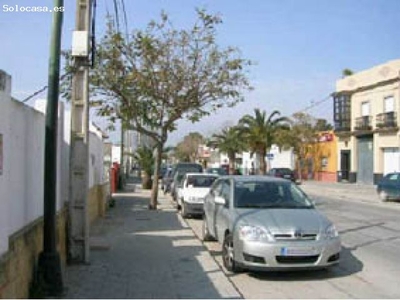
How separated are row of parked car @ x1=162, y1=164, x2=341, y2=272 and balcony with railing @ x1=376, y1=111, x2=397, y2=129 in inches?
1459

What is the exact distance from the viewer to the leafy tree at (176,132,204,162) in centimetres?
11325

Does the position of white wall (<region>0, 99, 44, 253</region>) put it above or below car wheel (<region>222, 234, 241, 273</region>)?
above

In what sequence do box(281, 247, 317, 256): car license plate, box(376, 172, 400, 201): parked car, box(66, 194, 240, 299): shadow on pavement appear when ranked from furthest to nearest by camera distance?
box(376, 172, 400, 201): parked car, box(281, 247, 317, 256): car license plate, box(66, 194, 240, 299): shadow on pavement

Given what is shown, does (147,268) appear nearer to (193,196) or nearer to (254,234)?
(254,234)

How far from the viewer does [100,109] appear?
76.8 ft

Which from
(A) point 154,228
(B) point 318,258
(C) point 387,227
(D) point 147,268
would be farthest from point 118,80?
(B) point 318,258

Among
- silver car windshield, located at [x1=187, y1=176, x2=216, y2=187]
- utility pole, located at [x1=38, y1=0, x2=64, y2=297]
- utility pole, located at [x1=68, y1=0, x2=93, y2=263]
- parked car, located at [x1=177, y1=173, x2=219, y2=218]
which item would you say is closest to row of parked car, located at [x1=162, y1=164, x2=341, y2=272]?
utility pole, located at [x1=68, y1=0, x2=93, y2=263]

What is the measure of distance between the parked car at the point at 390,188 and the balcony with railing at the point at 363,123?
800 inches

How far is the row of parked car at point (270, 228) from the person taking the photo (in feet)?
30.9

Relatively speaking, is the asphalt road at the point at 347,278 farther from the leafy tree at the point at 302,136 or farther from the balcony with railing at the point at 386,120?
the leafy tree at the point at 302,136

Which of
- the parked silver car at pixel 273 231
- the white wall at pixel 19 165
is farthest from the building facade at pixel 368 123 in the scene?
the white wall at pixel 19 165

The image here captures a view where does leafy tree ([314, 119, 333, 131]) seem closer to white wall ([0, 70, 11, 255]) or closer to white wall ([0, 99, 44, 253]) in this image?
white wall ([0, 99, 44, 253])

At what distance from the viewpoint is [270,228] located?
9.62 meters

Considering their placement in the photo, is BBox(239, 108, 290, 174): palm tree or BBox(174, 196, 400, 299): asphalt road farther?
BBox(239, 108, 290, 174): palm tree
